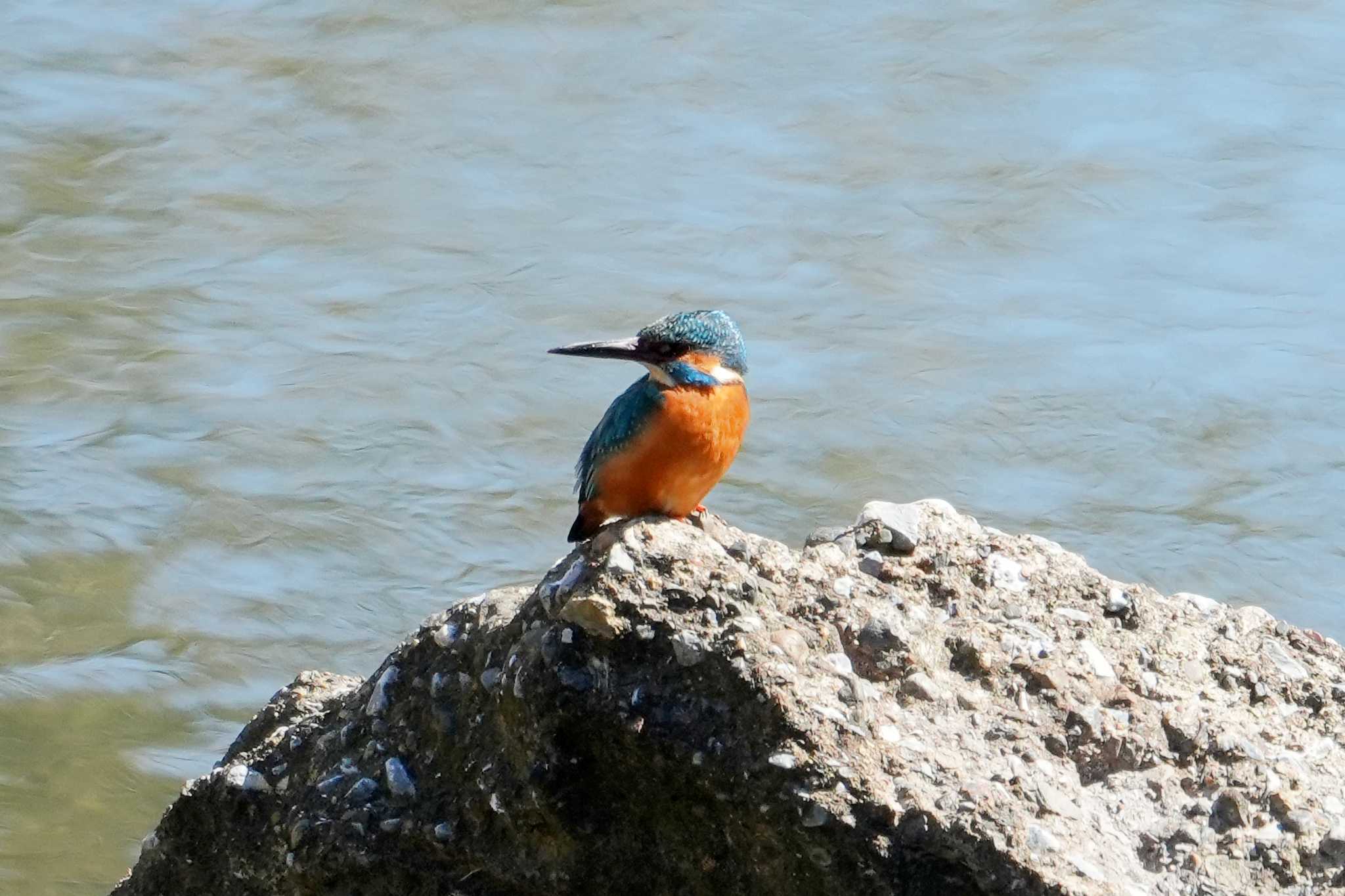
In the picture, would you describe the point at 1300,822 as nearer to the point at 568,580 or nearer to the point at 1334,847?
the point at 1334,847

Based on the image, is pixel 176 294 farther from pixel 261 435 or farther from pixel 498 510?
pixel 498 510

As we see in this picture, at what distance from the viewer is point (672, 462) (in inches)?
152

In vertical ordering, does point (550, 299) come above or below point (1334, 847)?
below

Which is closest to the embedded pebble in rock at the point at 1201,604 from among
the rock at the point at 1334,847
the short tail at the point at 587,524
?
the rock at the point at 1334,847

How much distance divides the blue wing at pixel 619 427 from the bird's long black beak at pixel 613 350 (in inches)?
3.1

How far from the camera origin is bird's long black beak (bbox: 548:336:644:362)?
4.08 metres

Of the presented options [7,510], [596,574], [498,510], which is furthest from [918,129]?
[596,574]

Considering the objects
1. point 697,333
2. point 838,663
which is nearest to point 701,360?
point 697,333

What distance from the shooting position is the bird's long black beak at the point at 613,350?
408cm

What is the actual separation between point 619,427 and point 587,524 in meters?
0.23

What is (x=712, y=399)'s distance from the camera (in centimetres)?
402

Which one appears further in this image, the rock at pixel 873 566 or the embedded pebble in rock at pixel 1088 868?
the rock at pixel 873 566

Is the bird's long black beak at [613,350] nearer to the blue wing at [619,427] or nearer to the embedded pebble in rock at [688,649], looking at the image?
the blue wing at [619,427]

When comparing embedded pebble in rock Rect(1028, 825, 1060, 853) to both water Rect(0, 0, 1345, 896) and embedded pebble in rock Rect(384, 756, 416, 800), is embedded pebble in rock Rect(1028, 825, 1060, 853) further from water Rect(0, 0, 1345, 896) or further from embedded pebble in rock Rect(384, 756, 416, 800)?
water Rect(0, 0, 1345, 896)
